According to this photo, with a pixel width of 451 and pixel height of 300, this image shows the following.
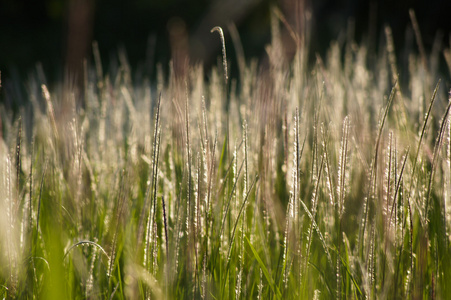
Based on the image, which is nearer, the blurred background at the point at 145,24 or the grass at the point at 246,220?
the grass at the point at 246,220

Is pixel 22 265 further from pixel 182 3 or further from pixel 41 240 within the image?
pixel 182 3

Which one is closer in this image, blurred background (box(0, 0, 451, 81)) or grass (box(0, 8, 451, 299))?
grass (box(0, 8, 451, 299))

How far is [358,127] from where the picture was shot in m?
1.10

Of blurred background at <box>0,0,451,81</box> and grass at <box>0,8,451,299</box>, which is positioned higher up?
blurred background at <box>0,0,451,81</box>

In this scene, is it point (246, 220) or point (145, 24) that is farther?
point (145, 24)

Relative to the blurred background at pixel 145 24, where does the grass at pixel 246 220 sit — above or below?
below

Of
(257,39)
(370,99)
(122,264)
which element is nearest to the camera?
(122,264)

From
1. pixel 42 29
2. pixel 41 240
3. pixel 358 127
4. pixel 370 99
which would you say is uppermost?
pixel 42 29

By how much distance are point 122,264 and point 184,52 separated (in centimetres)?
54

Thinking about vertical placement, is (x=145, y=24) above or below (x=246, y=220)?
above

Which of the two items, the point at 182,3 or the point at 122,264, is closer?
the point at 122,264

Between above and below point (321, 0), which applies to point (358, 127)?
below

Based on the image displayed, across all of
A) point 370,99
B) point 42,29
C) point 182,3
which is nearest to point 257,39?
point 182,3

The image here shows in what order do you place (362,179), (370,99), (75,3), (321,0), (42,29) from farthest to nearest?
(42,29) < (321,0) < (370,99) < (362,179) < (75,3)
